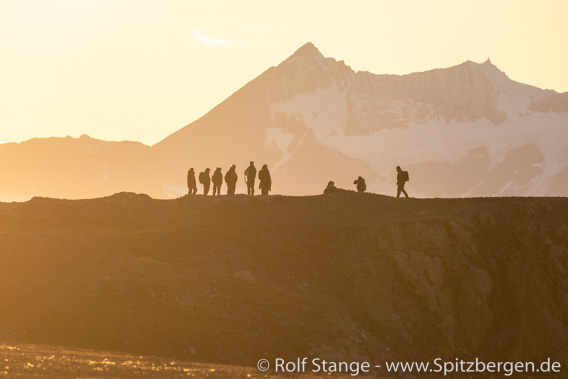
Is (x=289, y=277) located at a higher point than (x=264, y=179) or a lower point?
lower

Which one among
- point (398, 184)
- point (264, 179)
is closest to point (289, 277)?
point (264, 179)

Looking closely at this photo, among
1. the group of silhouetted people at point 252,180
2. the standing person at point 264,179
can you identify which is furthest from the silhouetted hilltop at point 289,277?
the standing person at point 264,179

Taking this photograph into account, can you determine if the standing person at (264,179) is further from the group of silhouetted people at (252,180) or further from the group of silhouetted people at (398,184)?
the group of silhouetted people at (398,184)

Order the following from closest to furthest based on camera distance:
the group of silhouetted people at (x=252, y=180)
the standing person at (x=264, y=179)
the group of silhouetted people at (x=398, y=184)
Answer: the group of silhouetted people at (x=252, y=180)
the group of silhouetted people at (x=398, y=184)
the standing person at (x=264, y=179)

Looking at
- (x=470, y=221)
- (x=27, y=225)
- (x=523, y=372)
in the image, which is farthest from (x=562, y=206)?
(x=27, y=225)

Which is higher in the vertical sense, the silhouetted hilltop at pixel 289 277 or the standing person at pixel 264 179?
the standing person at pixel 264 179

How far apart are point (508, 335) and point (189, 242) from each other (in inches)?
618

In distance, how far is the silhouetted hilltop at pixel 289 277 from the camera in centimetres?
3250

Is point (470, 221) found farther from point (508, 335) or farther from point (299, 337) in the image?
point (299, 337)

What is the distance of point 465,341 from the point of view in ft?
136

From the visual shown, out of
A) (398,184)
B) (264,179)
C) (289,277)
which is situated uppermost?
(264,179)

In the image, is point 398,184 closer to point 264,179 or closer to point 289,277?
point 264,179

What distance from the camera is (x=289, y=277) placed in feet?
142

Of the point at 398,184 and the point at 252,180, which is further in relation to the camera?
the point at 398,184
